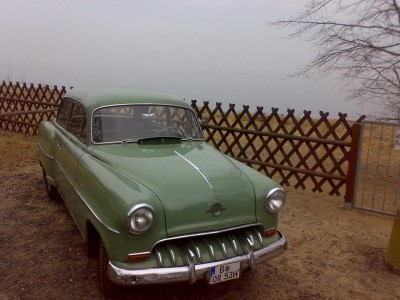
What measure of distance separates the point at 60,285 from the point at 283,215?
322cm

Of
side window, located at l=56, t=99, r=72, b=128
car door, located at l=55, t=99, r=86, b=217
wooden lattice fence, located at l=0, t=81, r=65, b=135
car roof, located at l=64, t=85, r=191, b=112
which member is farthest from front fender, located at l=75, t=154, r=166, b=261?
wooden lattice fence, located at l=0, t=81, r=65, b=135

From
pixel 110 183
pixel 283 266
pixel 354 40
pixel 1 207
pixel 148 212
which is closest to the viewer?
pixel 148 212

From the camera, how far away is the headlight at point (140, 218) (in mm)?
2764

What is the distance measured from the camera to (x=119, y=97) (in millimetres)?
4250

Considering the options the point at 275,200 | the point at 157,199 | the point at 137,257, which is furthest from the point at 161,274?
the point at 275,200

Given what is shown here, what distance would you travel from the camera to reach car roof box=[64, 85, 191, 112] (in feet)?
13.7

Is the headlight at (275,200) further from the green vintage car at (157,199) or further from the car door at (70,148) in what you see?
the car door at (70,148)

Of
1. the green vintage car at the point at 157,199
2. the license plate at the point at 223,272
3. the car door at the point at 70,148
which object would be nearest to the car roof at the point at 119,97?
the green vintage car at the point at 157,199

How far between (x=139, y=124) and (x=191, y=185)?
1.29m

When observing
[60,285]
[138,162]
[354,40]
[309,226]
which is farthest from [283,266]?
[354,40]

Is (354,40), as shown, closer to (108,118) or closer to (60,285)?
(108,118)

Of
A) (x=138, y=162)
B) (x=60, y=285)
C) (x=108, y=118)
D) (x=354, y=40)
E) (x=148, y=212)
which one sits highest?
(x=354, y=40)

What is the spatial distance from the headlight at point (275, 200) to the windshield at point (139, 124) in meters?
1.34

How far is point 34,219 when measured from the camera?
488cm
